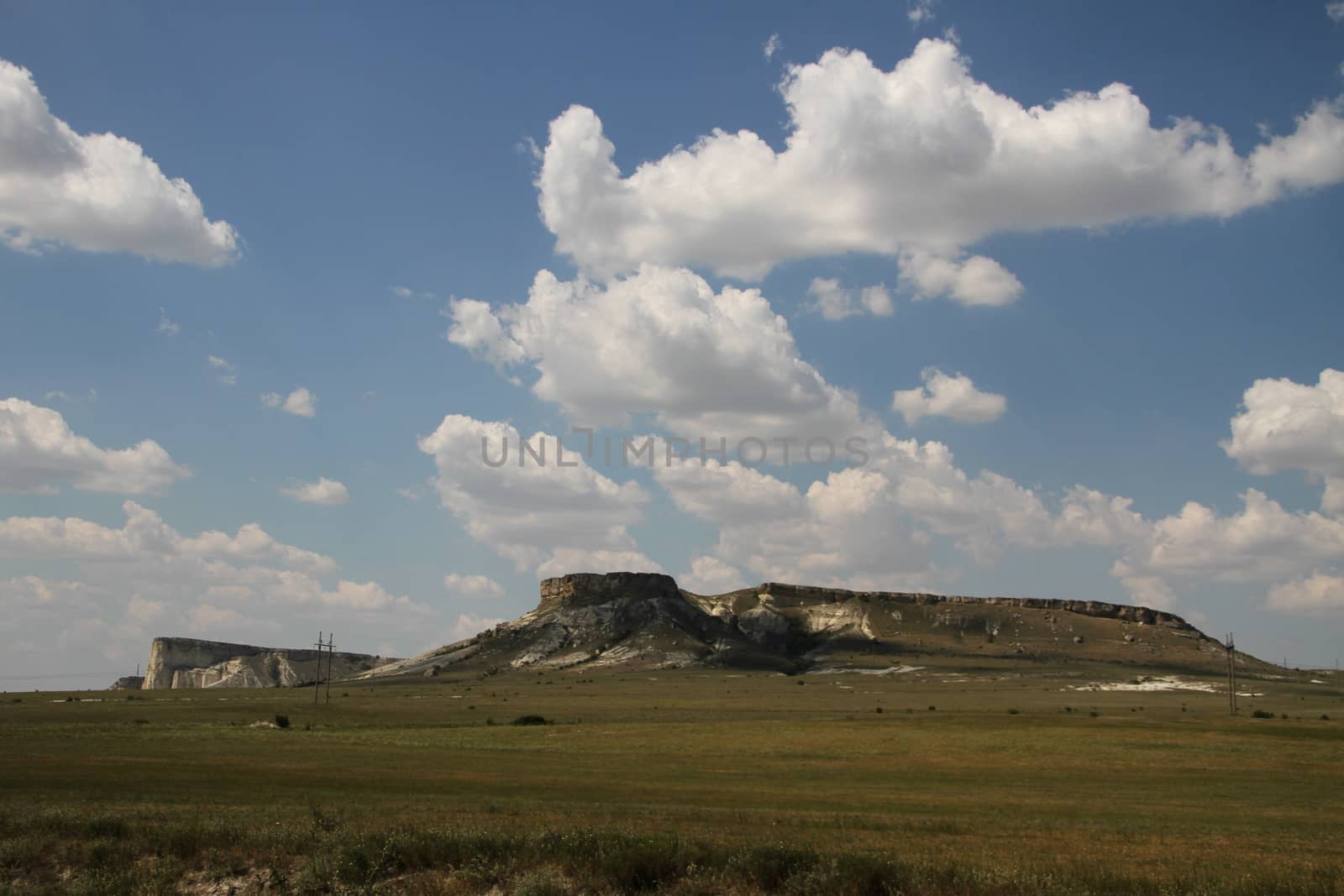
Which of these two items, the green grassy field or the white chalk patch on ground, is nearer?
the green grassy field

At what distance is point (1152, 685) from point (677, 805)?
172019 mm

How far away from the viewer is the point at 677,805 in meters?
32.7

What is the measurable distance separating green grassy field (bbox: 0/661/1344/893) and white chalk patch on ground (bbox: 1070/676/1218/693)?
287 ft

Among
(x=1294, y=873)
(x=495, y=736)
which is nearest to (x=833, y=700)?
(x=495, y=736)

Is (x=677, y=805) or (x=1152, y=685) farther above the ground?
(x=677, y=805)

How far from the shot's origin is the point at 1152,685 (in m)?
178

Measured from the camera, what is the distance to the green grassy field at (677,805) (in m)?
20.0

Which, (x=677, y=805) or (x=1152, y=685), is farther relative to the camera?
(x=1152, y=685)

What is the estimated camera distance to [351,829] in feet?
74.0

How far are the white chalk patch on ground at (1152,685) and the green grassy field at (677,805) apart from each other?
87.4 m

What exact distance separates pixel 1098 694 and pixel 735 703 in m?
64.9

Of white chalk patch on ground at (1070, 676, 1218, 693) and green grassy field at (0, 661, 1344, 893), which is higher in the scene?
green grassy field at (0, 661, 1344, 893)

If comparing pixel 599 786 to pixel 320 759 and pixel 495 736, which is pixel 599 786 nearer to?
pixel 320 759

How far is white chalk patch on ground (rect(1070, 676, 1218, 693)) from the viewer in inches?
6708
